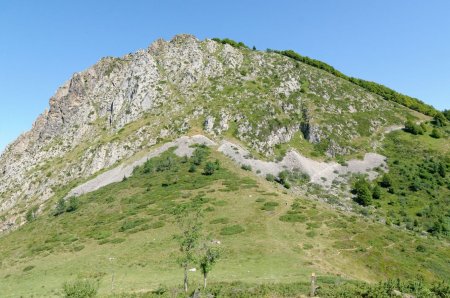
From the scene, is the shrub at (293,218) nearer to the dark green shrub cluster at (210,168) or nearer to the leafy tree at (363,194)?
the dark green shrub cluster at (210,168)

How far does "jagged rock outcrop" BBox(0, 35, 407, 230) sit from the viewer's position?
128 metres

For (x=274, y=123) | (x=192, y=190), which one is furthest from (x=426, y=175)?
(x=192, y=190)

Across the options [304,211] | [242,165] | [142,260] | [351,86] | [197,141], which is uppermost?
[351,86]

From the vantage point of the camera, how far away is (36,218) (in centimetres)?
10131

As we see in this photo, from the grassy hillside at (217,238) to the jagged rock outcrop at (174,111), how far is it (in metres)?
32.3

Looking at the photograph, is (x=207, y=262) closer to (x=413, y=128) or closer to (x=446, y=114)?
(x=413, y=128)

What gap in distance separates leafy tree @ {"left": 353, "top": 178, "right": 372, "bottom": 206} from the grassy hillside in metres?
23.2

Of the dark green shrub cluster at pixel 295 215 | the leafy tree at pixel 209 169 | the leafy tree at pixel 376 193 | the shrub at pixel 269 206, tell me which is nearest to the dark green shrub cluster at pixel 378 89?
the leafy tree at pixel 376 193

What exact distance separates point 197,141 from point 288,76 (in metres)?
57.5

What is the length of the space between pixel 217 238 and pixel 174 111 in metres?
84.6

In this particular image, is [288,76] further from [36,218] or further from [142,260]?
[142,260]

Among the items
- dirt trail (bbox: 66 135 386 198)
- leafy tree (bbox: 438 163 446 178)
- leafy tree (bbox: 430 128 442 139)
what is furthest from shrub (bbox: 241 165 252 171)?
leafy tree (bbox: 430 128 442 139)

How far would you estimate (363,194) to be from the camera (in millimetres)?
98938

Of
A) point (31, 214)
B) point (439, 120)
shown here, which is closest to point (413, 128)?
point (439, 120)
